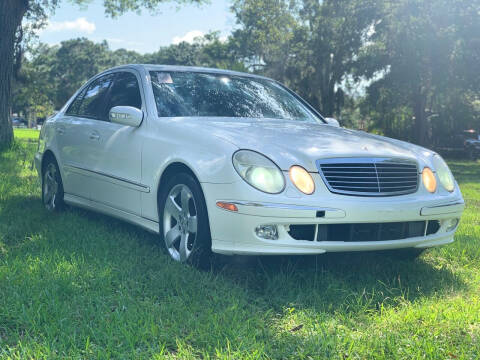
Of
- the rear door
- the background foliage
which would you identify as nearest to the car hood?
the rear door

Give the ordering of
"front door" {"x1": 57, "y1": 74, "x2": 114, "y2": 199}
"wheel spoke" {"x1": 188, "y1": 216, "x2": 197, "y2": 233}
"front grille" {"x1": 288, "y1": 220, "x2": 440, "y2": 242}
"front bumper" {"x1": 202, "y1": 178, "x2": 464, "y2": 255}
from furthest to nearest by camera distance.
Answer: "front door" {"x1": 57, "y1": 74, "x2": 114, "y2": 199} → "wheel spoke" {"x1": 188, "y1": 216, "x2": 197, "y2": 233} → "front grille" {"x1": 288, "y1": 220, "x2": 440, "y2": 242} → "front bumper" {"x1": 202, "y1": 178, "x2": 464, "y2": 255}

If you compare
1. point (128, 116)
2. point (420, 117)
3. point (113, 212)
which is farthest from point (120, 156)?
point (420, 117)

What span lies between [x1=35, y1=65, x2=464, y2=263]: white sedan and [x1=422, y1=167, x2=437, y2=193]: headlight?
11mm

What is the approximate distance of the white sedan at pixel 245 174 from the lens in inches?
150

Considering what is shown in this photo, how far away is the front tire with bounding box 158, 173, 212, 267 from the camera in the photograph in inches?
159

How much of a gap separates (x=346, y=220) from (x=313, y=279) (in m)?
0.59

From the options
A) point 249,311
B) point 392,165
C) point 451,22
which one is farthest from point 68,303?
point 451,22

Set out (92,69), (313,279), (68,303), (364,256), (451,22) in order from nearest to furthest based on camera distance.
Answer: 1. (68,303)
2. (313,279)
3. (364,256)
4. (451,22)
5. (92,69)

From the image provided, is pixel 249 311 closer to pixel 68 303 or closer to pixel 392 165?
pixel 68 303

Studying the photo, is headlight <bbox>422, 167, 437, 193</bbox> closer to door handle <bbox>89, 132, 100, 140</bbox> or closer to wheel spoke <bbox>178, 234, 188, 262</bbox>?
wheel spoke <bbox>178, 234, 188, 262</bbox>

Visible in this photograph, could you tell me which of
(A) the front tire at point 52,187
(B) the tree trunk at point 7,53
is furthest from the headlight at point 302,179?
(B) the tree trunk at point 7,53

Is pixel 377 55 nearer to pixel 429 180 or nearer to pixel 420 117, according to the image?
pixel 420 117

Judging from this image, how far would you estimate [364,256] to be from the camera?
4.88 meters

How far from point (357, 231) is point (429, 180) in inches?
33.8
